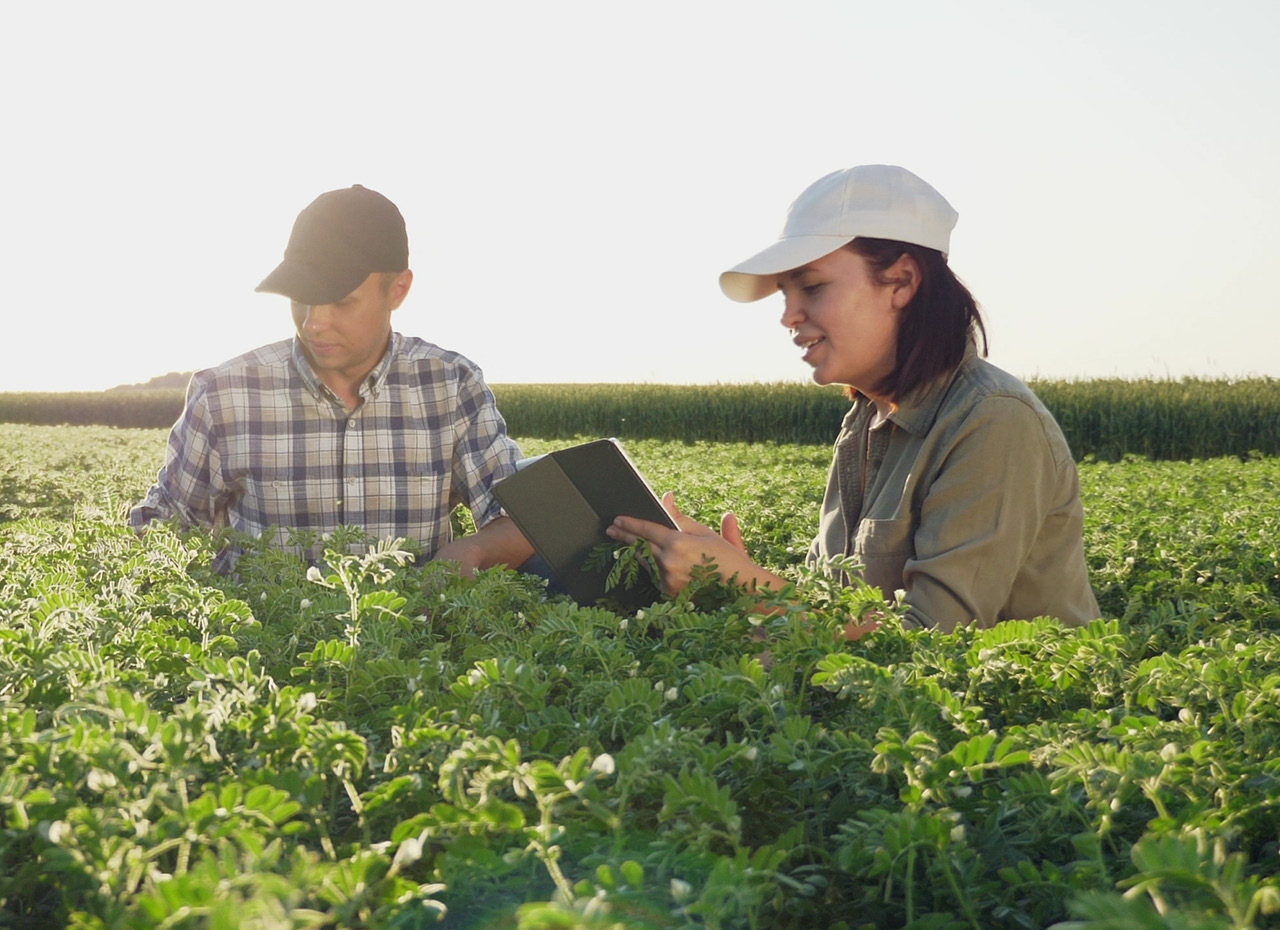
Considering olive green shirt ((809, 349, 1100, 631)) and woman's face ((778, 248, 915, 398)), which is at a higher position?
woman's face ((778, 248, 915, 398))

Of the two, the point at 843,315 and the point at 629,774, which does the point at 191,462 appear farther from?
the point at 629,774

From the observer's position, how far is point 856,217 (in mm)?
3014

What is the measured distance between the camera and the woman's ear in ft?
10.2

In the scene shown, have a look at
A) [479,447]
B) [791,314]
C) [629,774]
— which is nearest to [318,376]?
[479,447]

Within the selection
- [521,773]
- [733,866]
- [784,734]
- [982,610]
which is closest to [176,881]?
[521,773]

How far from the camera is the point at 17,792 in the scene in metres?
1.16

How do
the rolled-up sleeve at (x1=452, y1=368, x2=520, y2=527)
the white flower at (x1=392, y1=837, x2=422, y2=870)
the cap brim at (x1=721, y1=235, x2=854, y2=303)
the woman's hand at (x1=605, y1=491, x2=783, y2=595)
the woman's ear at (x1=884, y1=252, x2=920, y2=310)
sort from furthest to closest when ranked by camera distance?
the rolled-up sleeve at (x1=452, y1=368, x2=520, y2=527), the woman's ear at (x1=884, y1=252, x2=920, y2=310), the cap brim at (x1=721, y1=235, x2=854, y2=303), the woman's hand at (x1=605, y1=491, x2=783, y2=595), the white flower at (x1=392, y1=837, x2=422, y2=870)

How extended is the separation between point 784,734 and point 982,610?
5.24 feet

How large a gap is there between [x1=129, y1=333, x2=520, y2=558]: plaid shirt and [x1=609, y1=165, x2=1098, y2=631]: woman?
166cm

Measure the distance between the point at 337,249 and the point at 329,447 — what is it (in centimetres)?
83

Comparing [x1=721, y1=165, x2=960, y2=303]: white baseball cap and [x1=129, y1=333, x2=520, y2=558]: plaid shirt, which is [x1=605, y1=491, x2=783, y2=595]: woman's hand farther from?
[x1=129, y1=333, x2=520, y2=558]: plaid shirt

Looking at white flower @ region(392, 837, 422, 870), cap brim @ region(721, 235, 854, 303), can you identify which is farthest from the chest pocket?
white flower @ region(392, 837, 422, 870)

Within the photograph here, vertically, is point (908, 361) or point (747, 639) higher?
point (908, 361)

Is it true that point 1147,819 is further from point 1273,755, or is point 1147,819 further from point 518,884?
point 518,884
